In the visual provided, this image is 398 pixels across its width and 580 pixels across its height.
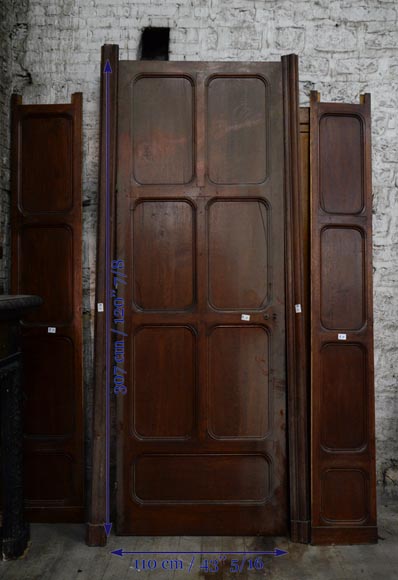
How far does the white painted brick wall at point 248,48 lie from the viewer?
2.67 metres

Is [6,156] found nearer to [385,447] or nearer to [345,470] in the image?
[345,470]

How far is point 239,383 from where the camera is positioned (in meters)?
2.44

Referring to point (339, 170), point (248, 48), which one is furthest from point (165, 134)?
point (339, 170)

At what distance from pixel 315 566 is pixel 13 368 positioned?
1.65m

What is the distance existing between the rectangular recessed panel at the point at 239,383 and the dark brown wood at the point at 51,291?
2.38 ft

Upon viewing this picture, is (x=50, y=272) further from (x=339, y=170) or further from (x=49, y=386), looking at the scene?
(x=339, y=170)

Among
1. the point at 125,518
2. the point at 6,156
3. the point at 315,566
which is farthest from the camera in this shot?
the point at 6,156

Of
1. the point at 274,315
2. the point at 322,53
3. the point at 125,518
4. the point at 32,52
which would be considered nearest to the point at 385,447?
the point at 274,315

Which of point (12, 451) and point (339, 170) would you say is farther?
point (339, 170)

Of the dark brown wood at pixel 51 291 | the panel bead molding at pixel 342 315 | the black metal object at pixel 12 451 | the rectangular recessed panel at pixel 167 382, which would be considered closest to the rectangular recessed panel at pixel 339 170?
the panel bead molding at pixel 342 315

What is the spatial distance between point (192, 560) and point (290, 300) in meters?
1.32

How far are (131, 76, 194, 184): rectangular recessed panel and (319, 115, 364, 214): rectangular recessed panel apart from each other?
696mm

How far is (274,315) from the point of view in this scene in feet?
7.98

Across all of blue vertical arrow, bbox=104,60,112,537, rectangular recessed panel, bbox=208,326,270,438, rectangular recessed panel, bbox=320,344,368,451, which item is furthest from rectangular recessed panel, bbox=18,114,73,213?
rectangular recessed panel, bbox=320,344,368,451
